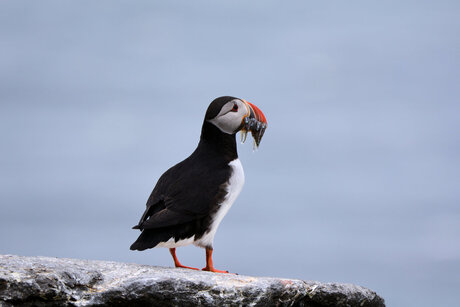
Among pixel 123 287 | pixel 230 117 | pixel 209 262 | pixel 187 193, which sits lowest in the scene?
pixel 123 287

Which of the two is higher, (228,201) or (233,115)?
(233,115)

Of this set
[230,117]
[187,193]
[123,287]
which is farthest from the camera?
[230,117]

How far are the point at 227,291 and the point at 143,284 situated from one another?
63 cm

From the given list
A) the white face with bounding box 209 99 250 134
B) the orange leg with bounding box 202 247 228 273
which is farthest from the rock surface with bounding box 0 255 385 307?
the white face with bounding box 209 99 250 134

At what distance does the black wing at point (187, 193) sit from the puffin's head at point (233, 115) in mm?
356

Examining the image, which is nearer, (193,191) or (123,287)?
(123,287)

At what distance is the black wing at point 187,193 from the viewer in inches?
208

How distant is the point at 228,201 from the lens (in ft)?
18.2

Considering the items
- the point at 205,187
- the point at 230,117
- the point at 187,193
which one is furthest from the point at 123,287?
the point at 230,117

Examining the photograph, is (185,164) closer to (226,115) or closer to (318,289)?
(226,115)

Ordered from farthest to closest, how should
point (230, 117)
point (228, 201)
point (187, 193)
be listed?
1. point (230, 117)
2. point (228, 201)
3. point (187, 193)

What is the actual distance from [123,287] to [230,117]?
6.42ft

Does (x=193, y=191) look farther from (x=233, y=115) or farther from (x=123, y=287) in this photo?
(x=123, y=287)

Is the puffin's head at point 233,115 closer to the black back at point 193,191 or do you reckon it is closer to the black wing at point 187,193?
the black back at point 193,191
